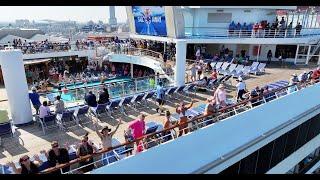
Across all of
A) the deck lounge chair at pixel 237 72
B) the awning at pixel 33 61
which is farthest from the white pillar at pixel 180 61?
the awning at pixel 33 61

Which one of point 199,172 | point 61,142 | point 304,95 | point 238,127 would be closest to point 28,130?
point 61,142

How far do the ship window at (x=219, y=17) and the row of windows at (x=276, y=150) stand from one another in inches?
628

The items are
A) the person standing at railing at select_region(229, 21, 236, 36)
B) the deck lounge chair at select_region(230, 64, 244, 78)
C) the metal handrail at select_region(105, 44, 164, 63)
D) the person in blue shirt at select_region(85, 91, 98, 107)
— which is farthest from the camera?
the person standing at railing at select_region(229, 21, 236, 36)

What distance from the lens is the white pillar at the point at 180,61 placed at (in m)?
13.4

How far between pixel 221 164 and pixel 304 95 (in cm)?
562

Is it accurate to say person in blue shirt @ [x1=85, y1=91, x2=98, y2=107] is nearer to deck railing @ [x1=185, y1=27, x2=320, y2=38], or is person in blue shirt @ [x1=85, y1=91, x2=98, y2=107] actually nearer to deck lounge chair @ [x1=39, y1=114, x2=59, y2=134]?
deck lounge chair @ [x1=39, y1=114, x2=59, y2=134]

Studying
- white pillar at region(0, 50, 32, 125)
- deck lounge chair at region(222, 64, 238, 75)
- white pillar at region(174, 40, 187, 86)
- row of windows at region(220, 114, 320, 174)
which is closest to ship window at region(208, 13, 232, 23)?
deck lounge chair at region(222, 64, 238, 75)

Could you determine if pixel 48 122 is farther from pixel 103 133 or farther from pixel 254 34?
pixel 254 34

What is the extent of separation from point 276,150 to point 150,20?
18997 mm

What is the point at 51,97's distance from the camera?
11.8 meters

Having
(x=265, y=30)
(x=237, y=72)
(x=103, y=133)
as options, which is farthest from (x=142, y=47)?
(x=103, y=133)

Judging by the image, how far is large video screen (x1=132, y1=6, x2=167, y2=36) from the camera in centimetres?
2435

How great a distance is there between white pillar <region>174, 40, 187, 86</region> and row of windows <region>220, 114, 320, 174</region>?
5639 millimetres
